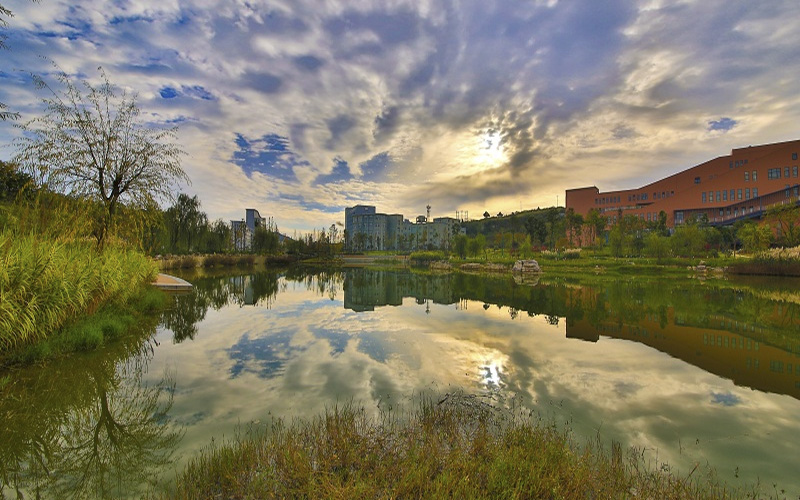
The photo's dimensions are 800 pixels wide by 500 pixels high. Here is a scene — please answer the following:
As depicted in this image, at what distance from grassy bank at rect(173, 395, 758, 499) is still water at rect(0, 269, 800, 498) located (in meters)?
0.70

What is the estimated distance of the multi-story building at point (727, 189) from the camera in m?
60.4

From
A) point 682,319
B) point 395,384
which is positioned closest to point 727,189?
point 682,319

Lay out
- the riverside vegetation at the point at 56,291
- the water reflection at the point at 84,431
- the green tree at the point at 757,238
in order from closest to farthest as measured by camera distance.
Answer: the water reflection at the point at 84,431 → the riverside vegetation at the point at 56,291 → the green tree at the point at 757,238

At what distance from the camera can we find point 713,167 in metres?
71.2

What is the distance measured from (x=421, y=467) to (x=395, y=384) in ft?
12.1

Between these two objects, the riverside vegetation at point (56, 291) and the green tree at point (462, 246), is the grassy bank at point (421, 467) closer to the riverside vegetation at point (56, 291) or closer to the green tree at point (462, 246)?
the riverside vegetation at point (56, 291)

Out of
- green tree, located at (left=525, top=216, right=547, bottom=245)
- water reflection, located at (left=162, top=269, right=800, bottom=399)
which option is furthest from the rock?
green tree, located at (left=525, top=216, right=547, bottom=245)

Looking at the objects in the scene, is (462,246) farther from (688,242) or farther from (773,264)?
(773,264)

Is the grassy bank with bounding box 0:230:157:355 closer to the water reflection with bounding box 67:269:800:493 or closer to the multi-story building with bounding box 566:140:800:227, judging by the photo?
the water reflection with bounding box 67:269:800:493

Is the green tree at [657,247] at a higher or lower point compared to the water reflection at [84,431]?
higher

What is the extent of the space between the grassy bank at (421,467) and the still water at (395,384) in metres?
0.70

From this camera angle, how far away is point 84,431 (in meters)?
5.29

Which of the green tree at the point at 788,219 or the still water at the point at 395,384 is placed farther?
the green tree at the point at 788,219

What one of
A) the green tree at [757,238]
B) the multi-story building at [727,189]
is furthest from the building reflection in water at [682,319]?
the multi-story building at [727,189]
